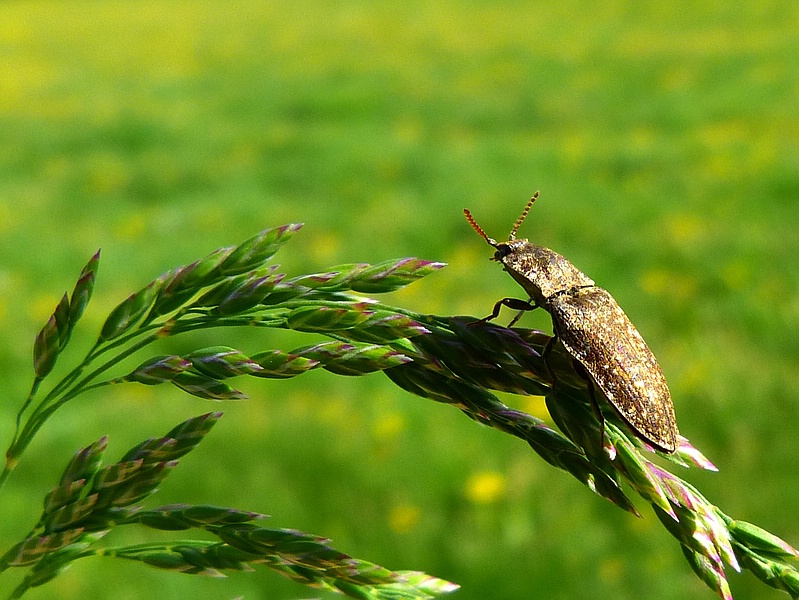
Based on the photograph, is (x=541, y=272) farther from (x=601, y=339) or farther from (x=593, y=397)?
(x=593, y=397)

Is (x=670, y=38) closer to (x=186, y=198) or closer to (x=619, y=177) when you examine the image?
(x=619, y=177)

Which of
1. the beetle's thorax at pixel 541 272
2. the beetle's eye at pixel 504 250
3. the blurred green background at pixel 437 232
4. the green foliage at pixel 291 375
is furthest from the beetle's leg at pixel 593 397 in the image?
the blurred green background at pixel 437 232

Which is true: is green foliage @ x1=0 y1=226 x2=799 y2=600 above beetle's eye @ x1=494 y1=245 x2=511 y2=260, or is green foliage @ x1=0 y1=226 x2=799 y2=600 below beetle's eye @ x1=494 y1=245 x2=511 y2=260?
below

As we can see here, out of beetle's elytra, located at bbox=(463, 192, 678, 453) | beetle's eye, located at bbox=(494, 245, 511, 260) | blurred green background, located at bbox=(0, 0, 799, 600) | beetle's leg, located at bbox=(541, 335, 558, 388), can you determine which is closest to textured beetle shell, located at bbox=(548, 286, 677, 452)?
beetle's elytra, located at bbox=(463, 192, 678, 453)

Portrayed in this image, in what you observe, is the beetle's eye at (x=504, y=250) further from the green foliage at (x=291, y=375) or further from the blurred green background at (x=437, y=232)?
the blurred green background at (x=437, y=232)

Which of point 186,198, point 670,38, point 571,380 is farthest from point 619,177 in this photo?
point 670,38

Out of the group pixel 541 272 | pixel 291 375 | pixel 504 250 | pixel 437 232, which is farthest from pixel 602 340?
pixel 437 232

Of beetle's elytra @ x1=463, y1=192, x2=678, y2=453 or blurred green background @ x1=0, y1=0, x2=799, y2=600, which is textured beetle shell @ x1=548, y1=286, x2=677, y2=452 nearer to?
beetle's elytra @ x1=463, y1=192, x2=678, y2=453

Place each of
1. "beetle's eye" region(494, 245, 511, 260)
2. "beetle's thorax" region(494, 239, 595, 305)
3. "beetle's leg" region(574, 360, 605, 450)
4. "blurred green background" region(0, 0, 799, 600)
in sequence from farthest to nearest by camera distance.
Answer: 1. "blurred green background" region(0, 0, 799, 600)
2. "beetle's eye" region(494, 245, 511, 260)
3. "beetle's thorax" region(494, 239, 595, 305)
4. "beetle's leg" region(574, 360, 605, 450)
